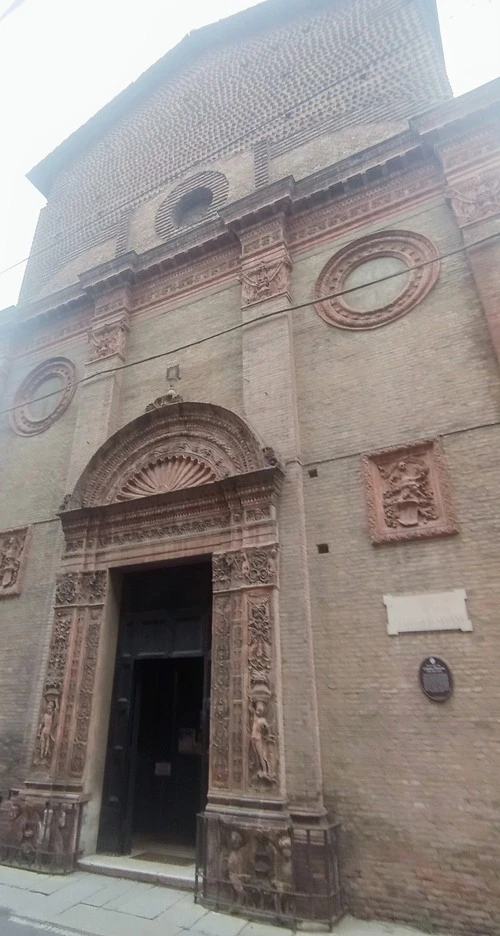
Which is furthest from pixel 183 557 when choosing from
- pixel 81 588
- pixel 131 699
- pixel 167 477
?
pixel 131 699

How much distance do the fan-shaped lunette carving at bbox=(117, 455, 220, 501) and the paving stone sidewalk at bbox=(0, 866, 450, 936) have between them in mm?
5237

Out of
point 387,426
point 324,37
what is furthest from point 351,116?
point 387,426

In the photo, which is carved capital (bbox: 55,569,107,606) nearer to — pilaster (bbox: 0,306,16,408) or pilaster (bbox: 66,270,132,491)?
pilaster (bbox: 66,270,132,491)

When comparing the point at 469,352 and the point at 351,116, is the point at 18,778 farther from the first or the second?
the point at 351,116

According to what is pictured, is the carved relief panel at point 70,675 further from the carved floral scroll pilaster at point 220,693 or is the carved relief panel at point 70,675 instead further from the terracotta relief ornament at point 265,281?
the terracotta relief ornament at point 265,281

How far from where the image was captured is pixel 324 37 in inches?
507

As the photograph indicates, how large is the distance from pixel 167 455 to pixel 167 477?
40 centimetres

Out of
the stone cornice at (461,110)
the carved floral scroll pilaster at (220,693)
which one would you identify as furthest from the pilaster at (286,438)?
the stone cornice at (461,110)

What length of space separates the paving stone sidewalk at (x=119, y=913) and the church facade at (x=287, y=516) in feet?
0.87

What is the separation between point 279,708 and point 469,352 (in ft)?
18.1

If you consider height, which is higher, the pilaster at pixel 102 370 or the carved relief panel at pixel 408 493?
the pilaster at pixel 102 370

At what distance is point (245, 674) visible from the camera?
682 centimetres

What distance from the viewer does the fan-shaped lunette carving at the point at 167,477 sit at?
8758mm

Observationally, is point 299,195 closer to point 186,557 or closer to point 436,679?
point 186,557
